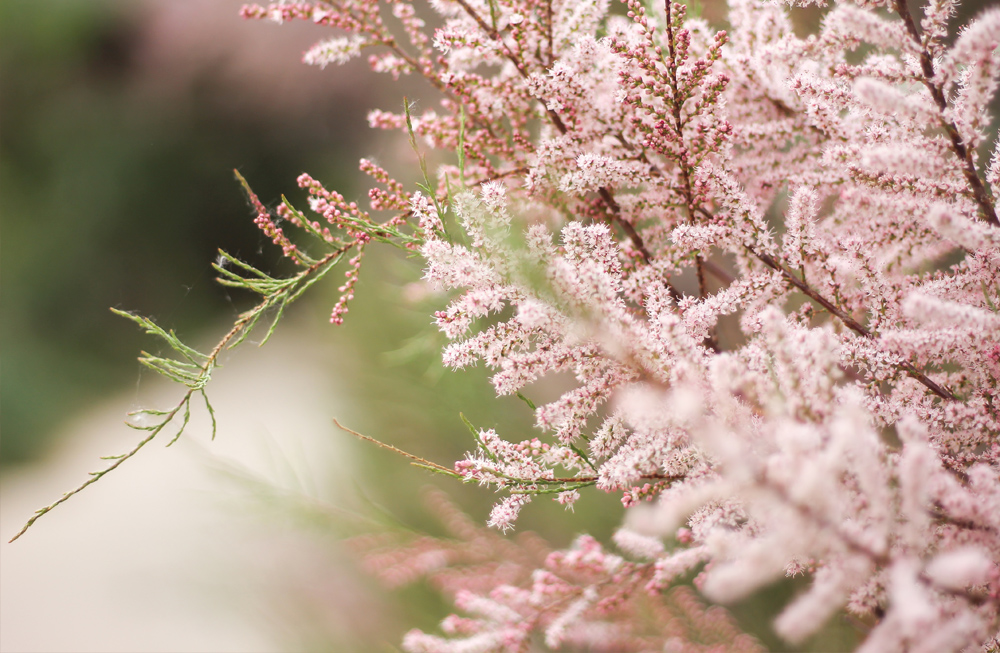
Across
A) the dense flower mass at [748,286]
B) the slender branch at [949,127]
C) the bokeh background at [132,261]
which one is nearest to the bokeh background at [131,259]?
the bokeh background at [132,261]

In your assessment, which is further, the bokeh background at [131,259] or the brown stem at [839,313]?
the bokeh background at [131,259]

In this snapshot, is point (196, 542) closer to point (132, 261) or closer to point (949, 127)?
point (132, 261)

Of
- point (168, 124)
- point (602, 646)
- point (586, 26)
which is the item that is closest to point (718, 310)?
point (586, 26)

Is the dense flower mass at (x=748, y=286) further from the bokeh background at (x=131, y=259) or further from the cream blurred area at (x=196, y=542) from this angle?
the bokeh background at (x=131, y=259)

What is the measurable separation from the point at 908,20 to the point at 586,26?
15 cm

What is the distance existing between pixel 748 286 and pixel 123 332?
1852mm

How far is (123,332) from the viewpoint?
1676 mm

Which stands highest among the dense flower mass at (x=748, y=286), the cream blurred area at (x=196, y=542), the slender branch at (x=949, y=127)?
the slender branch at (x=949, y=127)

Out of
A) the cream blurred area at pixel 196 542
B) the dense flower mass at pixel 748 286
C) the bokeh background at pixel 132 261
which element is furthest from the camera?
the bokeh background at pixel 132 261

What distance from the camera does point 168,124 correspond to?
1505 mm

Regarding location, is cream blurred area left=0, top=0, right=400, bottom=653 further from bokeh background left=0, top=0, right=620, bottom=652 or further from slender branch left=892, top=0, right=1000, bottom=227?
slender branch left=892, top=0, right=1000, bottom=227

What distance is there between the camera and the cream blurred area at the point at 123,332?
140 centimetres

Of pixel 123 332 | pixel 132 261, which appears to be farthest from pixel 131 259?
pixel 123 332

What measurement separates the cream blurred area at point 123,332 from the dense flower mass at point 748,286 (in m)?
1.06
